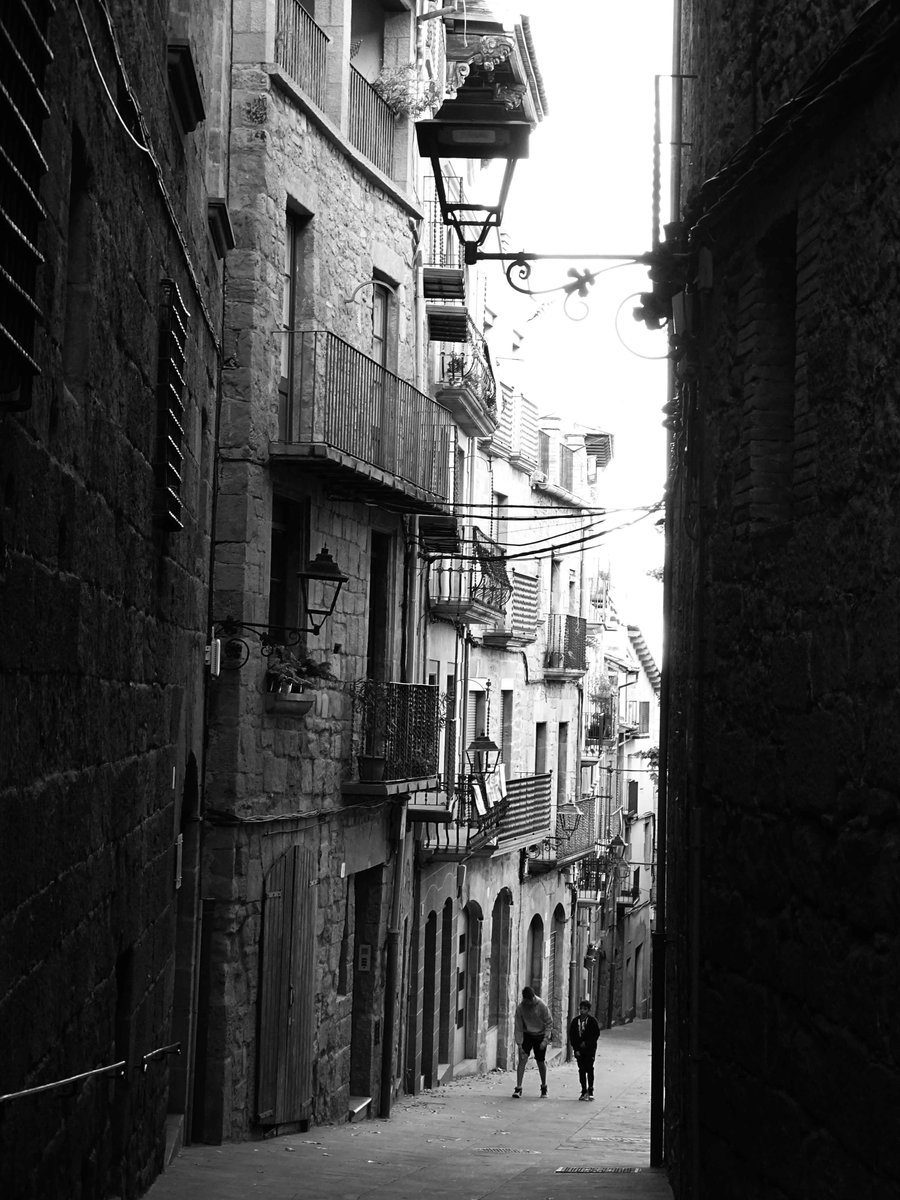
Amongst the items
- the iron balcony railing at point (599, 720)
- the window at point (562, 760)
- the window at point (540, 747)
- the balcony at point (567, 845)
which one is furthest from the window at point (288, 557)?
the iron balcony railing at point (599, 720)

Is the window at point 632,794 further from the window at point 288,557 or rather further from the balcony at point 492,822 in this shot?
the window at point 288,557

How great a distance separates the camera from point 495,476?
2958cm

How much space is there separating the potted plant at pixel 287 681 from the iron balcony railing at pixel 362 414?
1902 millimetres

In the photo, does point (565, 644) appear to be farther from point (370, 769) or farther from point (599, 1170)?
point (599, 1170)

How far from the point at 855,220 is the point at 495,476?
24.4 metres

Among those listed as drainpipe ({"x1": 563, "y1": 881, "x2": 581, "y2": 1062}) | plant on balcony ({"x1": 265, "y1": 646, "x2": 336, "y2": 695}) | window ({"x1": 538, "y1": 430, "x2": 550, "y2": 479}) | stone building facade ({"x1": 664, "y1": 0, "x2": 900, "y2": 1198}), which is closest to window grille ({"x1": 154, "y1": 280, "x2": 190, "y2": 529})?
stone building facade ({"x1": 664, "y1": 0, "x2": 900, "y2": 1198})

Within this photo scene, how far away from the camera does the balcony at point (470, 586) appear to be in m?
22.2

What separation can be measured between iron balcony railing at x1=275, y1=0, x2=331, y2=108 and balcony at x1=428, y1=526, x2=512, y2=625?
6.75 metres

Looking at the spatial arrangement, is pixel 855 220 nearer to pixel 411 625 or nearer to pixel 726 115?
pixel 726 115

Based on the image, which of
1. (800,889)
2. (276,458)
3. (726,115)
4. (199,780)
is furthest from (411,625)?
(800,889)

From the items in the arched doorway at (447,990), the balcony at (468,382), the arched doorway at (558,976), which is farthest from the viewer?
the arched doorway at (558,976)

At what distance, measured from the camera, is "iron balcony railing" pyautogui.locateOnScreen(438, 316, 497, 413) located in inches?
925

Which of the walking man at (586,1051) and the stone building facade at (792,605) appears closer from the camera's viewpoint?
the stone building facade at (792,605)

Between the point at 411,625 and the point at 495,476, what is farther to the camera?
the point at 495,476
